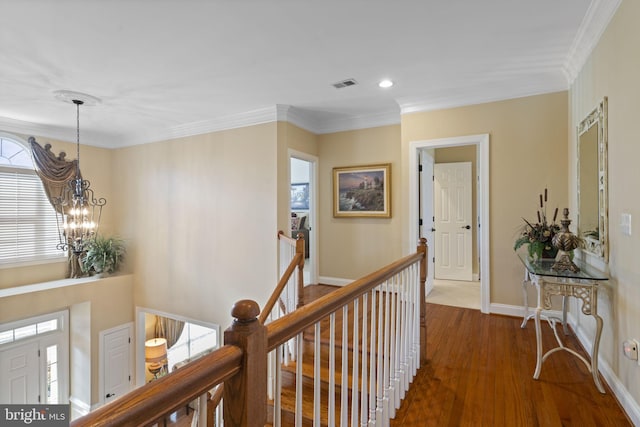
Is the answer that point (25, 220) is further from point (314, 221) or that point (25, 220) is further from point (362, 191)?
point (362, 191)

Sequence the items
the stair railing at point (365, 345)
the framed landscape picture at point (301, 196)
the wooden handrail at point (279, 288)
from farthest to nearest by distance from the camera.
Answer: the framed landscape picture at point (301, 196), the wooden handrail at point (279, 288), the stair railing at point (365, 345)

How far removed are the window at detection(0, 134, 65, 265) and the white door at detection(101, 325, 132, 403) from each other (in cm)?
163

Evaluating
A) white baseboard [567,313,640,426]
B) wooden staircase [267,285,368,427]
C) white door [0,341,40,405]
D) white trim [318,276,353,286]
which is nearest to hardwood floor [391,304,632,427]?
white baseboard [567,313,640,426]

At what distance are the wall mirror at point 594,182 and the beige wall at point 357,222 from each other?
200 cm

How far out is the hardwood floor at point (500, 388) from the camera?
185cm

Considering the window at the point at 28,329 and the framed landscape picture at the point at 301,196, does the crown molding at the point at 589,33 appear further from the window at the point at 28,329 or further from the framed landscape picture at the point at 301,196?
the window at the point at 28,329

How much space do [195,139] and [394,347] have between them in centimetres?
421

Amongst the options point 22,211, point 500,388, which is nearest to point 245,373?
point 500,388

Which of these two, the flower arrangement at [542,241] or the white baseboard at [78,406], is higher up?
the flower arrangement at [542,241]

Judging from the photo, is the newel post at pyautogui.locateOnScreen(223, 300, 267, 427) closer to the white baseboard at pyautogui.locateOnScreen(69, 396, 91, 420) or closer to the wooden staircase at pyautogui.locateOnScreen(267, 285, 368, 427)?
the wooden staircase at pyautogui.locateOnScreen(267, 285, 368, 427)

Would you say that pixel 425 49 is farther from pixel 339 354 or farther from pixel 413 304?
pixel 339 354

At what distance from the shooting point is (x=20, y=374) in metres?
4.58

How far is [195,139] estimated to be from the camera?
4828mm

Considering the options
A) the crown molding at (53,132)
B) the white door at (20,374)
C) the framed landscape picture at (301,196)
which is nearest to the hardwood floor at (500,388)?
the framed landscape picture at (301,196)
